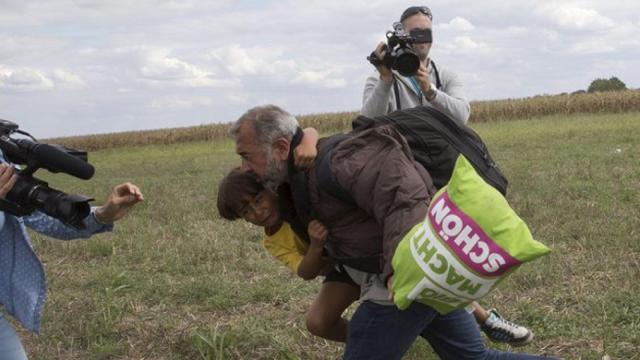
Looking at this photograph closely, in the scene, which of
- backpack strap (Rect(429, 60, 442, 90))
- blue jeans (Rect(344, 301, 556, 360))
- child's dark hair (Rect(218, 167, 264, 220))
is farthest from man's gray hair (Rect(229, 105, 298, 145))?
backpack strap (Rect(429, 60, 442, 90))

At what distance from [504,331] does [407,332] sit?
1.45 m

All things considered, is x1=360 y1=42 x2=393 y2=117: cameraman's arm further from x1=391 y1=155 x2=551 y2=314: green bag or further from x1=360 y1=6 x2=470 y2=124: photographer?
x1=391 y1=155 x2=551 y2=314: green bag

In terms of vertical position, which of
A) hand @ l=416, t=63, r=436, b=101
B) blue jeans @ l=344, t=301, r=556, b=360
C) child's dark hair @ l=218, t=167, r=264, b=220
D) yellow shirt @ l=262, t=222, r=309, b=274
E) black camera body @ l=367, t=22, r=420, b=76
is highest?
black camera body @ l=367, t=22, r=420, b=76

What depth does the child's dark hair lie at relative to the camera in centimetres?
268

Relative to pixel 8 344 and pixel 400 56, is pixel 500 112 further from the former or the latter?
pixel 8 344

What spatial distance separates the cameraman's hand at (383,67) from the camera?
3.55 metres

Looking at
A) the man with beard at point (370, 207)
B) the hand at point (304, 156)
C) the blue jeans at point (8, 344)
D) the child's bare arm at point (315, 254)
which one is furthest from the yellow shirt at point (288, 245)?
the blue jeans at point (8, 344)

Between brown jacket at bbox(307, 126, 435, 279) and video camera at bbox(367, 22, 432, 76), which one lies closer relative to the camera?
brown jacket at bbox(307, 126, 435, 279)

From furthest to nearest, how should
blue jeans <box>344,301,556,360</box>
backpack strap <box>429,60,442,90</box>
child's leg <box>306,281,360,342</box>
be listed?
backpack strap <box>429,60,442,90</box>
child's leg <box>306,281,360,342</box>
blue jeans <box>344,301,556,360</box>

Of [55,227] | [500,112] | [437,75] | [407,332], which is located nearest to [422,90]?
[437,75]

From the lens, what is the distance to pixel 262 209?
2766 mm

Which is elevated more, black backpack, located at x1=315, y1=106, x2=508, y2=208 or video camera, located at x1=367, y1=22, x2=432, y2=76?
video camera, located at x1=367, y1=22, x2=432, y2=76

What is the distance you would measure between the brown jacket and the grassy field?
1.61m

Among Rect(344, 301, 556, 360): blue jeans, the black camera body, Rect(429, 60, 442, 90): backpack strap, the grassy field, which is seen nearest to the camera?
Rect(344, 301, 556, 360): blue jeans
